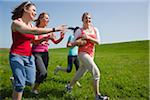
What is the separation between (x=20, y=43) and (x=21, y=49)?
88 mm

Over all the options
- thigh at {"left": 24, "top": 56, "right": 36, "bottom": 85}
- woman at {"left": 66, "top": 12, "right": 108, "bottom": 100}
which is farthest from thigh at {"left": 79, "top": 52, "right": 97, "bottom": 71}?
thigh at {"left": 24, "top": 56, "right": 36, "bottom": 85}

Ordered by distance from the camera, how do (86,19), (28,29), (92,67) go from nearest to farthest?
(28,29), (92,67), (86,19)

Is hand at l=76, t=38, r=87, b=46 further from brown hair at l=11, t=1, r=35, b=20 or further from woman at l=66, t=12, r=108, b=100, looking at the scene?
brown hair at l=11, t=1, r=35, b=20

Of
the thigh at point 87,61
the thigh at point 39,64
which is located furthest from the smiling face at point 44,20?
the thigh at point 87,61

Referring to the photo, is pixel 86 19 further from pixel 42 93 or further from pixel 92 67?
pixel 42 93

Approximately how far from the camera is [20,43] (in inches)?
194

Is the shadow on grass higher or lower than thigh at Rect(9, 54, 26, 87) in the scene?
lower

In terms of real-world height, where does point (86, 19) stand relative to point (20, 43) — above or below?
above

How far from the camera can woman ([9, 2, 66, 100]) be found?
477 cm

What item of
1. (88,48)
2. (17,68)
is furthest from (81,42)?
(17,68)

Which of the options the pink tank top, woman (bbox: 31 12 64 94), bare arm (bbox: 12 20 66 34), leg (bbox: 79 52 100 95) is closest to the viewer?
bare arm (bbox: 12 20 66 34)

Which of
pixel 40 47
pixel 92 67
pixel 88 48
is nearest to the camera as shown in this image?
pixel 92 67

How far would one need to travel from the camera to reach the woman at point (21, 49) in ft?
15.6

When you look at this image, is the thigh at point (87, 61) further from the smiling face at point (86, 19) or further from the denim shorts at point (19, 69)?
the denim shorts at point (19, 69)
